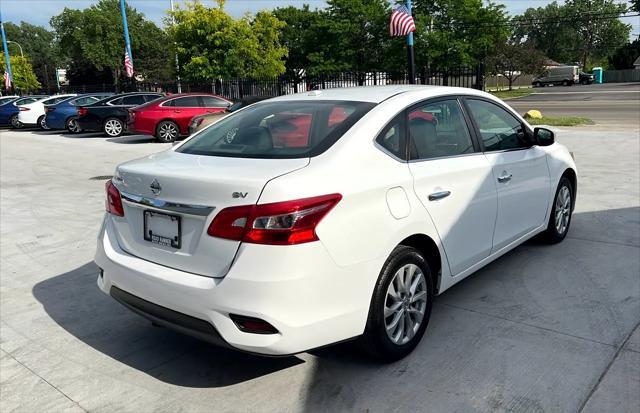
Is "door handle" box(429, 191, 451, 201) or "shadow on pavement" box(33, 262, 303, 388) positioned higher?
"door handle" box(429, 191, 451, 201)

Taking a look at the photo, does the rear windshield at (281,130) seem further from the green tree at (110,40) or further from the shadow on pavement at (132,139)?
the green tree at (110,40)

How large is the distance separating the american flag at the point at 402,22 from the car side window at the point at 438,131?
14.2 metres

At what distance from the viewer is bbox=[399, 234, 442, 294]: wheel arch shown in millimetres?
3254

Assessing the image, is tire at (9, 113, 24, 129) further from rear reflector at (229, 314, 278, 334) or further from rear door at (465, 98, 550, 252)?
rear reflector at (229, 314, 278, 334)

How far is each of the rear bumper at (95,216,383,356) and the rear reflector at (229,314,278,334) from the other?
2 cm

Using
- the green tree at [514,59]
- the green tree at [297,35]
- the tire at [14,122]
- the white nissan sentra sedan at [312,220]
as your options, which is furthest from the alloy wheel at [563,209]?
the green tree at [514,59]

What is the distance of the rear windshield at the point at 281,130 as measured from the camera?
3102mm

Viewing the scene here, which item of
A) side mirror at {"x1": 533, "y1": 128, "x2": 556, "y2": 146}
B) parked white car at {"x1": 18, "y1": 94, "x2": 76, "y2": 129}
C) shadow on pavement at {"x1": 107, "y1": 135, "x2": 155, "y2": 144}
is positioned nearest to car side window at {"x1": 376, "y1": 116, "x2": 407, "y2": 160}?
side mirror at {"x1": 533, "y1": 128, "x2": 556, "y2": 146}

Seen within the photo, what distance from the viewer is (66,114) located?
70.7 feet

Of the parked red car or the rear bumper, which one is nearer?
the rear bumper

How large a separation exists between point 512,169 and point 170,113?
1416cm

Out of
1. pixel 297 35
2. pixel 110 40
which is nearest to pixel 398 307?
pixel 297 35

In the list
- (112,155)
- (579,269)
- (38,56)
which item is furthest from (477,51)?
(38,56)

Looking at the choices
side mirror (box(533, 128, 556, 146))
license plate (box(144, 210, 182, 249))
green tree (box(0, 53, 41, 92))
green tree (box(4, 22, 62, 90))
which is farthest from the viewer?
green tree (box(4, 22, 62, 90))
